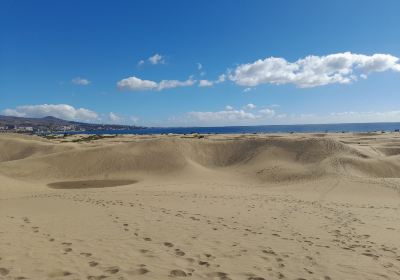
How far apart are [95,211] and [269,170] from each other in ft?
55.6

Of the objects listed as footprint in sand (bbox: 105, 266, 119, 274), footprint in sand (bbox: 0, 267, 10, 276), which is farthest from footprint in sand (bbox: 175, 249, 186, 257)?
footprint in sand (bbox: 0, 267, 10, 276)

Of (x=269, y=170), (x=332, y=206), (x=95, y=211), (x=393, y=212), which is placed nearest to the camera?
(x=95, y=211)

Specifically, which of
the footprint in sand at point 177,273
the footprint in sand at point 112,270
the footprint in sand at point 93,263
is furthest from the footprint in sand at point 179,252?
the footprint in sand at point 93,263

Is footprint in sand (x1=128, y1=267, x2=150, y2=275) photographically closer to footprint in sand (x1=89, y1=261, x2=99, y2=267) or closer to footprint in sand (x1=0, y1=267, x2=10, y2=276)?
footprint in sand (x1=89, y1=261, x2=99, y2=267)

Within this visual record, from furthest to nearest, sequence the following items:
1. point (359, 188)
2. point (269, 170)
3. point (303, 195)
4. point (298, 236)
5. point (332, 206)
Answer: point (269, 170)
point (359, 188)
point (303, 195)
point (332, 206)
point (298, 236)

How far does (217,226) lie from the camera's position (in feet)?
35.5

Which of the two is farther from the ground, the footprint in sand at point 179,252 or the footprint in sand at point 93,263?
the footprint in sand at point 93,263

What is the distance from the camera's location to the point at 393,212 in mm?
14484

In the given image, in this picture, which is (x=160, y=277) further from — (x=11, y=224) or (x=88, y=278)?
(x=11, y=224)

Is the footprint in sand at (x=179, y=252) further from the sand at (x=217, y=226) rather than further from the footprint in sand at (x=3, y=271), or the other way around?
the footprint in sand at (x=3, y=271)

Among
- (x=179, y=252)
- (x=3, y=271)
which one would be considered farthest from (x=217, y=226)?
(x=3, y=271)

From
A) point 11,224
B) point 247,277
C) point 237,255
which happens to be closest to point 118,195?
point 11,224

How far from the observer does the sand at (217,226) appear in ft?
23.3

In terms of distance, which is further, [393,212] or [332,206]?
[332,206]
